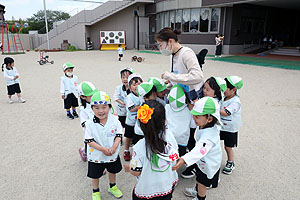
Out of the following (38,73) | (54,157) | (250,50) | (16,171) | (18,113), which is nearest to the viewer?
(16,171)

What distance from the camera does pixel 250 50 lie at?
19.3 m

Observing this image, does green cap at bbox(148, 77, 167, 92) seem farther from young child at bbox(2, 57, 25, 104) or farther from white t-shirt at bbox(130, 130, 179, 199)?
Result: young child at bbox(2, 57, 25, 104)

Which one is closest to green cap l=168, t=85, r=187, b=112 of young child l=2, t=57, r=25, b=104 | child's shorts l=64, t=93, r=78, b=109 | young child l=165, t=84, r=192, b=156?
young child l=165, t=84, r=192, b=156

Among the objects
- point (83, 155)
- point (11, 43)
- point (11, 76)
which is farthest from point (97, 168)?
point (11, 43)

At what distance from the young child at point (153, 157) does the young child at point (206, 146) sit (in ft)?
0.49

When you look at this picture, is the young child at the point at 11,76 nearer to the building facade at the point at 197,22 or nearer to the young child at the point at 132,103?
the young child at the point at 132,103

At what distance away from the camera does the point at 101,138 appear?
2354 mm

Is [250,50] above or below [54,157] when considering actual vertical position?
above

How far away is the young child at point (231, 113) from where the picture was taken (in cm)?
279

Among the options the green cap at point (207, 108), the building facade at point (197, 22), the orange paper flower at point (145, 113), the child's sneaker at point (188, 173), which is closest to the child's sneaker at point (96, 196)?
the child's sneaker at point (188, 173)

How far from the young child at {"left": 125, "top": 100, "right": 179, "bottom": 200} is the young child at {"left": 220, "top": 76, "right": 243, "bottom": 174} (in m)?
1.24

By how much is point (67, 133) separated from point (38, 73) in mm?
7611

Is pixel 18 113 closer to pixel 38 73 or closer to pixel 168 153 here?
pixel 168 153

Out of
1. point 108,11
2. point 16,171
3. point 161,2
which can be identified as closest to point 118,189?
point 16,171
